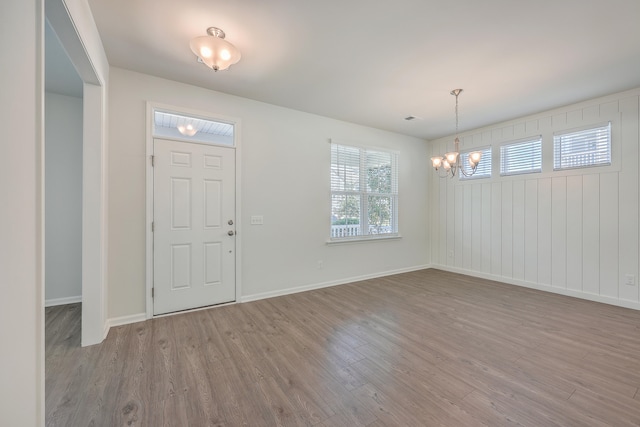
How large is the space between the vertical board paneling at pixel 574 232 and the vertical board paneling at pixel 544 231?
235 mm

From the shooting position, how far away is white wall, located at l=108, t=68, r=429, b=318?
116 inches

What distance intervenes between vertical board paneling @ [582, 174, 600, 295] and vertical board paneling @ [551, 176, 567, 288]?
0.21 meters

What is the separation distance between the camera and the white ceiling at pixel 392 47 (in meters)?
2.07

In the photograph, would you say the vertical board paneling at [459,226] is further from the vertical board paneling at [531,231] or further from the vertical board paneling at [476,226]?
the vertical board paneling at [531,231]

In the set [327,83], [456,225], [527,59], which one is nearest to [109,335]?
[327,83]

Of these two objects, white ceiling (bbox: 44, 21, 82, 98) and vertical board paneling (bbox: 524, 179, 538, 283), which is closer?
white ceiling (bbox: 44, 21, 82, 98)

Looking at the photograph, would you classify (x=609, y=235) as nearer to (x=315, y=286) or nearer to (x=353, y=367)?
(x=353, y=367)

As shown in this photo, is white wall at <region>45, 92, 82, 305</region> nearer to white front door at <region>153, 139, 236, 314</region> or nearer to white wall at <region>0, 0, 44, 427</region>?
white front door at <region>153, 139, 236, 314</region>

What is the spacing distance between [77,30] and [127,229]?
1.95 m

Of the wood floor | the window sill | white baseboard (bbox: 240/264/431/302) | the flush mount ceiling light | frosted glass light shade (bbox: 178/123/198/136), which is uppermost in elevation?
the flush mount ceiling light

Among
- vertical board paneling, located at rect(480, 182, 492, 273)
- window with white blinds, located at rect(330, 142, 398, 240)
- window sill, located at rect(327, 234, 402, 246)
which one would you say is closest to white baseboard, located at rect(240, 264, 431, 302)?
window sill, located at rect(327, 234, 402, 246)

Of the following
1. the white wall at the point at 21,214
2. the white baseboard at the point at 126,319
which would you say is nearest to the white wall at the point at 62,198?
the white baseboard at the point at 126,319

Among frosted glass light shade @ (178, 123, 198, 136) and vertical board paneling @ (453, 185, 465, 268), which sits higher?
frosted glass light shade @ (178, 123, 198, 136)

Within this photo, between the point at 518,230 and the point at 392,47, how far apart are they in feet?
12.7
